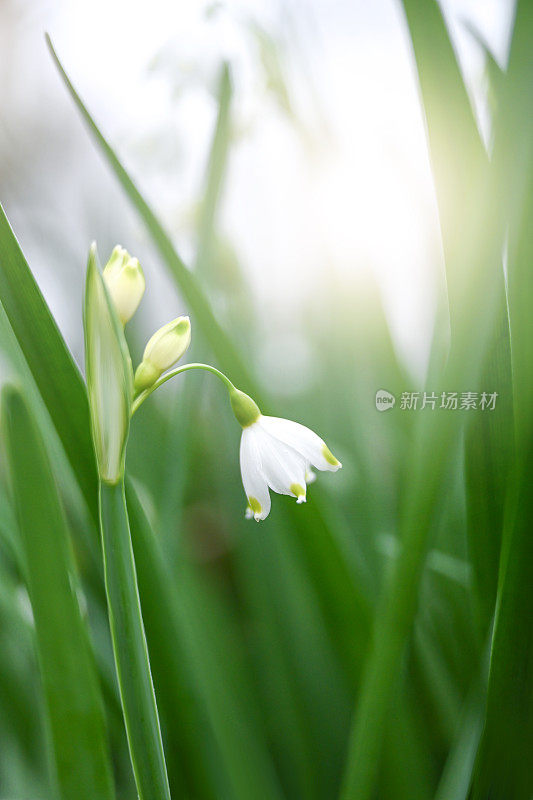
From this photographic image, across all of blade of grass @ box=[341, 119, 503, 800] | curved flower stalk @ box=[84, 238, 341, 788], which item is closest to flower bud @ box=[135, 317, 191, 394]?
curved flower stalk @ box=[84, 238, 341, 788]

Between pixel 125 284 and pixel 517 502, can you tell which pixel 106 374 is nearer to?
pixel 125 284

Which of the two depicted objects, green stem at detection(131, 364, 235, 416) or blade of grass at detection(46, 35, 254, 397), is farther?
blade of grass at detection(46, 35, 254, 397)

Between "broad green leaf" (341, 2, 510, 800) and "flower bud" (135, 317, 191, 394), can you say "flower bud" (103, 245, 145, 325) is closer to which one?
"flower bud" (135, 317, 191, 394)

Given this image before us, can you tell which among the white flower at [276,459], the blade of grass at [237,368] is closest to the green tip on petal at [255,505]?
the white flower at [276,459]

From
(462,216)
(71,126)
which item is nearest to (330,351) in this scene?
(462,216)

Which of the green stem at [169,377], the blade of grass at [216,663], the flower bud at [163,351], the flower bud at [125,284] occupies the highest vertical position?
the flower bud at [125,284]

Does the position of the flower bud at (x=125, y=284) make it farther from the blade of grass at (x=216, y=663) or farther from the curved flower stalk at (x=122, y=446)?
the blade of grass at (x=216, y=663)
